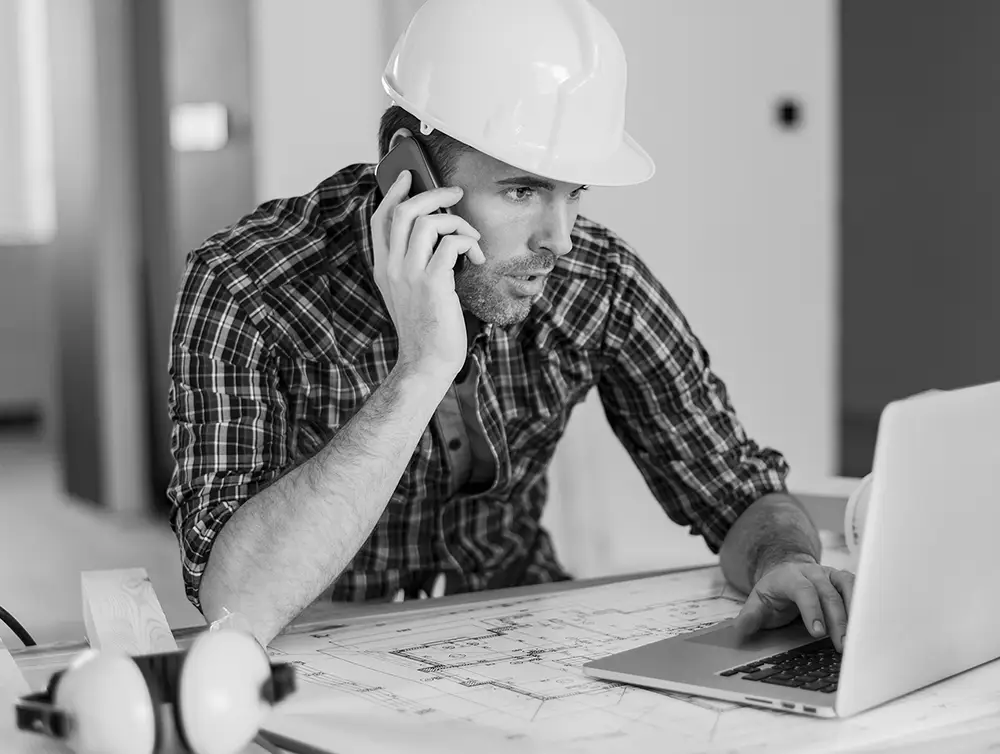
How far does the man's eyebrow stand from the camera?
1.38 metres

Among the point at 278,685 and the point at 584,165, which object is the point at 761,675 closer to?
the point at 278,685

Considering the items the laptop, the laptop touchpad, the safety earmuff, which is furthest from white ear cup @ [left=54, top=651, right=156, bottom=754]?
the laptop touchpad

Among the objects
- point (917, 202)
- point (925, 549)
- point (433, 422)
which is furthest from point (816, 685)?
point (917, 202)

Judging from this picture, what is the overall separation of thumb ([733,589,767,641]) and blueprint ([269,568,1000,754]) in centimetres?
6

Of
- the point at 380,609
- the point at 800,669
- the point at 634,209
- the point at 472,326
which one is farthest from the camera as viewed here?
the point at 634,209

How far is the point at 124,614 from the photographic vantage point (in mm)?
1070

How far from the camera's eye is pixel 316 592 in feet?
4.03

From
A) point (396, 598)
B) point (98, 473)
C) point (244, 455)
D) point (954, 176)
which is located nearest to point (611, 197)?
point (396, 598)

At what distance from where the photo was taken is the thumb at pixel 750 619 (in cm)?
107

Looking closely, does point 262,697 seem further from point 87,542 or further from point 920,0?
point 920,0

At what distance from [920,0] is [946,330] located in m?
1.54

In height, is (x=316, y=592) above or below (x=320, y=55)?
below

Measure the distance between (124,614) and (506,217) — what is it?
1.94ft

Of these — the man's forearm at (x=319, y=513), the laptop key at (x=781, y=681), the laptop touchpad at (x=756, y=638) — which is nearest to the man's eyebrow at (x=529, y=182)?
the man's forearm at (x=319, y=513)
